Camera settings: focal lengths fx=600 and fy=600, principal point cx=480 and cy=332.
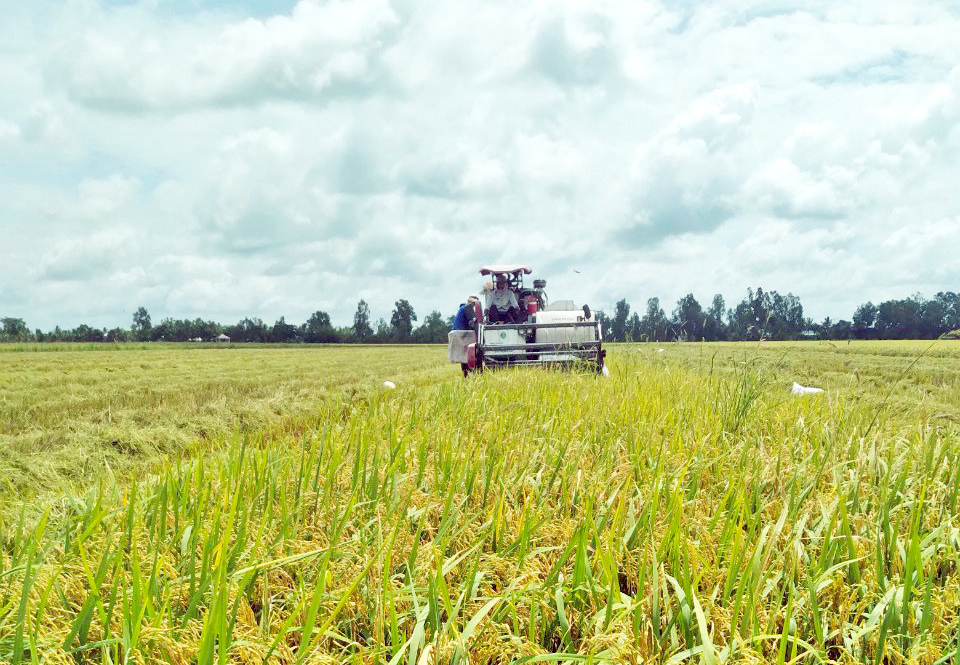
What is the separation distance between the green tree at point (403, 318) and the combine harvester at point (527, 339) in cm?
6419

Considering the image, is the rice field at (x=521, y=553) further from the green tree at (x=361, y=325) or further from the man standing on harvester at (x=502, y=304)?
the green tree at (x=361, y=325)

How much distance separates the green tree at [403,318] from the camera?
3083 inches

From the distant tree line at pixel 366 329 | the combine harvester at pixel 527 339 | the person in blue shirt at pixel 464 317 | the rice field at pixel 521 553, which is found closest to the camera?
the rice field at pixel 521 553

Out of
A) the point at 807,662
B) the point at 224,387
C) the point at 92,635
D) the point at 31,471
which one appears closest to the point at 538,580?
the point at 807,662

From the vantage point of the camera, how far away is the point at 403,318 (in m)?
83.2

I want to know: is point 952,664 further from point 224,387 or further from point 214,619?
point 224,387

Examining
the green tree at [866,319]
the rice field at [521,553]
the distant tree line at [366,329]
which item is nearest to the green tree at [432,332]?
the distant tree line at [366,329]

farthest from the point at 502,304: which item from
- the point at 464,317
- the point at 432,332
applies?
the point at 432,332

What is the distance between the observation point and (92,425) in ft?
24.1

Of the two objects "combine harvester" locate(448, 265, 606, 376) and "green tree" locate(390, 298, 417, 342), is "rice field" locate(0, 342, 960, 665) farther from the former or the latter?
"green tree" locate(390, 298, 417, 342)

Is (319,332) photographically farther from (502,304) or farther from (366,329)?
(502,304)

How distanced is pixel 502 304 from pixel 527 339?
3.14 feet

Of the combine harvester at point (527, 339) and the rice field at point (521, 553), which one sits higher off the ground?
the combine harvester at point (527, 339)

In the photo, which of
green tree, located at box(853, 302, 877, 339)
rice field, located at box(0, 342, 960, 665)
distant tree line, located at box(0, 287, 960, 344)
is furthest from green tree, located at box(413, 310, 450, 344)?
rice field, located at box(0, 342, 960, 665)
